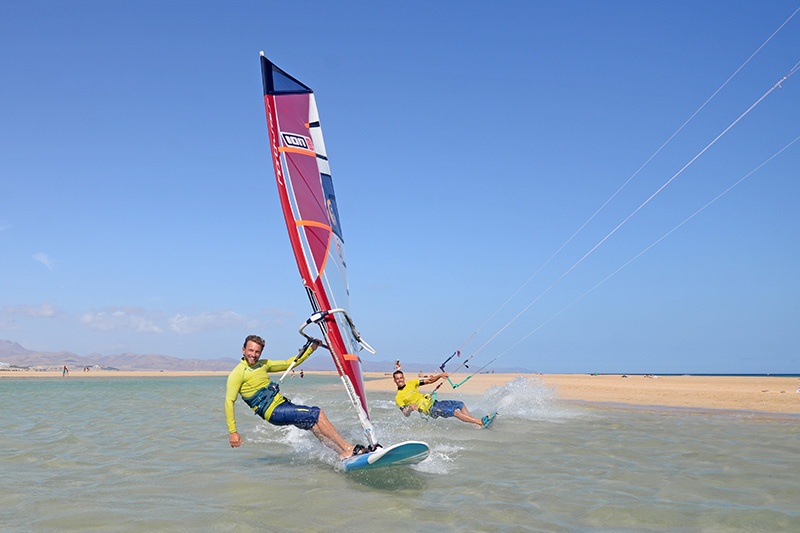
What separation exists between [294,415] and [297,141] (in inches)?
138

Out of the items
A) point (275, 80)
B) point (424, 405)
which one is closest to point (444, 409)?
point (424, 405)

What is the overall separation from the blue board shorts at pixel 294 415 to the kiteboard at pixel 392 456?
2.45 ft

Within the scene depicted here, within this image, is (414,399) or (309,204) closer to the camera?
(309,204)

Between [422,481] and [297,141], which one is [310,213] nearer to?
[297,141]

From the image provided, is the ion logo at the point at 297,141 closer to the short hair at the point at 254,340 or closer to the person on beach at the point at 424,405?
the short hair at the point at 254,340

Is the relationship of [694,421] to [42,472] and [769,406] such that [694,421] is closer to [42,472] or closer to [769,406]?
[769,406]

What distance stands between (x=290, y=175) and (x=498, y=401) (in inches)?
487

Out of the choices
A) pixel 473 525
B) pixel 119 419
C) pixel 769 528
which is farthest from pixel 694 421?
pixel 119 419

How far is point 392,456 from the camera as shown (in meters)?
6.34

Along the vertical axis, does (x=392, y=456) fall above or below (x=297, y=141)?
below

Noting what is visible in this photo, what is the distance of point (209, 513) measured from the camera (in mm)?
5016

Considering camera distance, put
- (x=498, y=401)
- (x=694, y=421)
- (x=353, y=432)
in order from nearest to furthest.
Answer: (x=353, y=432) → (x=694, y=421) → (x=498, y=401)

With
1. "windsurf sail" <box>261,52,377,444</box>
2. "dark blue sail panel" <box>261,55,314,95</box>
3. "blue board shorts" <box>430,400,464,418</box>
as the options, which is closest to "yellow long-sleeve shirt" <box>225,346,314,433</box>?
"windsurf sail" <box>261,52,377,444</box>

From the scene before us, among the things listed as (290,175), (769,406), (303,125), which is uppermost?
(303,125)
